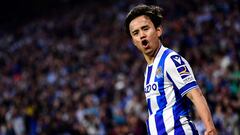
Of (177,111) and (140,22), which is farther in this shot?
(140,22)

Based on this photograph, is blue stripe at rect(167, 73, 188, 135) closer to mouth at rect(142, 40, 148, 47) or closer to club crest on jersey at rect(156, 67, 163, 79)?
club crest on jersey at rect(156, 67, 163, 79)

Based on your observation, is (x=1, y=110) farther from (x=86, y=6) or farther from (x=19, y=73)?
(x=86, y=6)

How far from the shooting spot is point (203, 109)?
12.8 feet

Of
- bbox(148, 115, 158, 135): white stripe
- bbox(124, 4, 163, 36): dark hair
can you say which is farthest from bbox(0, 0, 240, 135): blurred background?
bbox(124, 4, 163, 36): dark hair

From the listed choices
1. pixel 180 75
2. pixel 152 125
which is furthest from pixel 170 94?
pixel 152 125

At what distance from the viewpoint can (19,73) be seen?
65.9 ft

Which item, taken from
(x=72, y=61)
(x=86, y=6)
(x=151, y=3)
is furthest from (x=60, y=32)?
(x=151, y=3)

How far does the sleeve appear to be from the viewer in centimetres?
405

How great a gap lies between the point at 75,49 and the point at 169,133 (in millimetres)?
15437

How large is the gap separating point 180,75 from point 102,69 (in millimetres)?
11939

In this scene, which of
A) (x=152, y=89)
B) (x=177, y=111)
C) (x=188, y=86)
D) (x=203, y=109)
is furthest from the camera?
(x=152, y=89)

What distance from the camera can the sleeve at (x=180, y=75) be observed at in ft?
13.3

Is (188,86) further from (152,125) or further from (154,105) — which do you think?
(152,125)

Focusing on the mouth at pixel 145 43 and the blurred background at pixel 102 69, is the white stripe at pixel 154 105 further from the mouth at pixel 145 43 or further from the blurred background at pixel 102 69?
the blurred background at pixel 102 69
